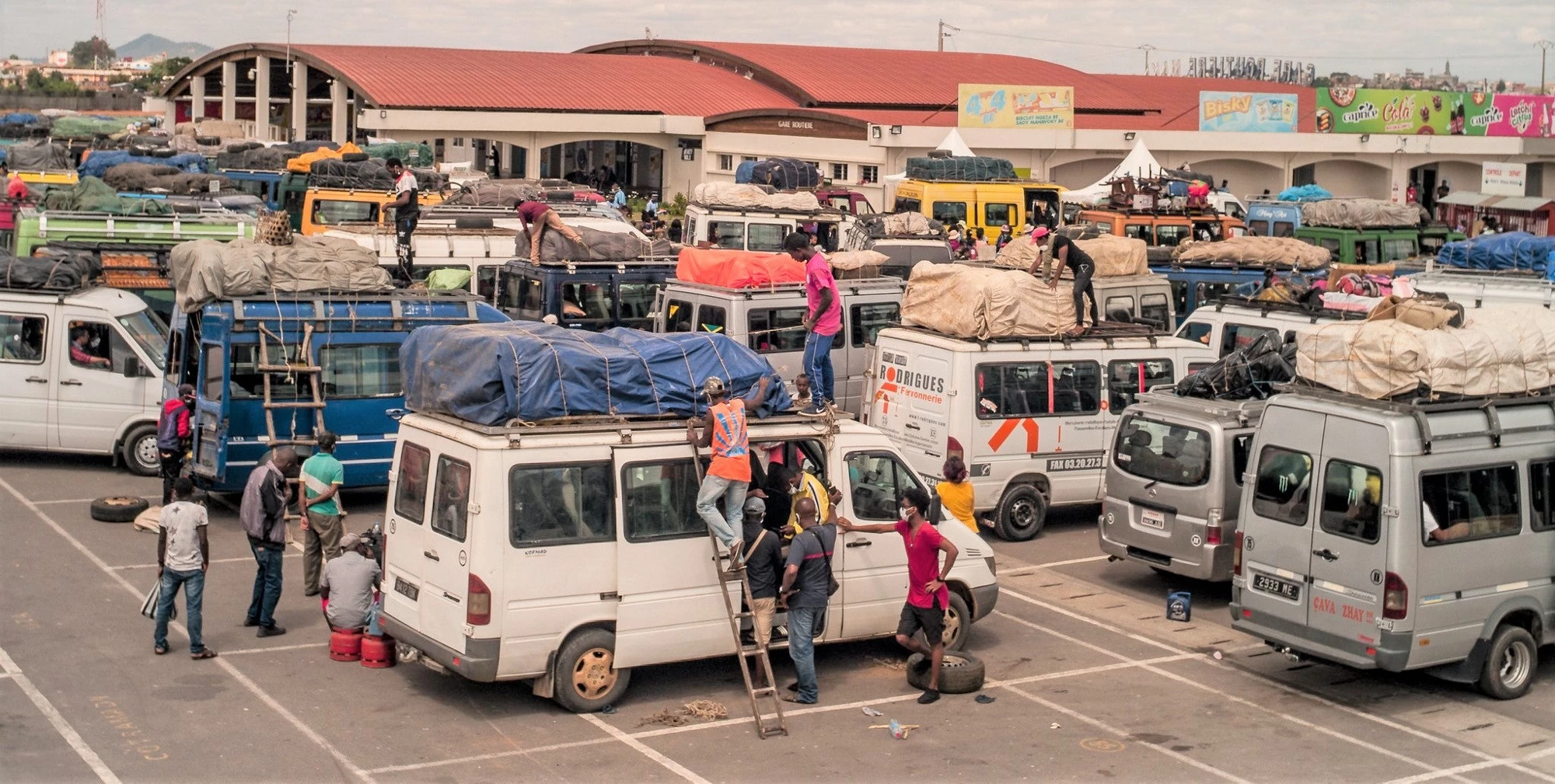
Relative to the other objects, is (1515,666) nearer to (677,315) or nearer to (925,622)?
(925,622)

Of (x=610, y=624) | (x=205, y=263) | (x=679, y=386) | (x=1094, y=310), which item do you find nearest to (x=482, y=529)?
(x=610, y=624)

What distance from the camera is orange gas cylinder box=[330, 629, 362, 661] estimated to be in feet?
41.0

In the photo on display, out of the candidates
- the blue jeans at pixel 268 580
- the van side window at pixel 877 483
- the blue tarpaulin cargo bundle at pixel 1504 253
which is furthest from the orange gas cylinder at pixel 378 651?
the blue tarpaulin cargo bundle at pixel 1504 253

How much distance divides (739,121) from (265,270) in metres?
43.9

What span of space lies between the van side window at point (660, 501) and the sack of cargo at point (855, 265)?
10.3m

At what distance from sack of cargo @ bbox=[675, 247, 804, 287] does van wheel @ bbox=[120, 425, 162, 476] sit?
687 centimetres

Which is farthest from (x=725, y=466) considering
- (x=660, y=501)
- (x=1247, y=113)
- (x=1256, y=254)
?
(x=1247, y=113)

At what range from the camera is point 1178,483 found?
14742 mm

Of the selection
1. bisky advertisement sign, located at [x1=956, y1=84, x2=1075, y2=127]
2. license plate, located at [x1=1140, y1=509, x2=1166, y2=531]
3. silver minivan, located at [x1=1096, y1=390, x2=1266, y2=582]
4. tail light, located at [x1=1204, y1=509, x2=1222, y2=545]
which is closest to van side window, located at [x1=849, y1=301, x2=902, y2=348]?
silver minivan, located at [x1=1096, y1=390, x2=1266, y2=582]

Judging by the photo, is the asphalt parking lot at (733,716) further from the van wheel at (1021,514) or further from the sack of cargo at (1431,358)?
the van wheel at (1021,514)

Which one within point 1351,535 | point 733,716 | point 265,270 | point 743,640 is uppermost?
point 265,270

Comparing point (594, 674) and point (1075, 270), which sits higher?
point (1075, 270)

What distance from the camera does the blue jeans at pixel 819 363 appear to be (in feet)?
62.1

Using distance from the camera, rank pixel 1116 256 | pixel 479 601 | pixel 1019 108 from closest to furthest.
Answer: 1. pixel 479 601
2. pixel 1116 256
3. pixel 1019 108
